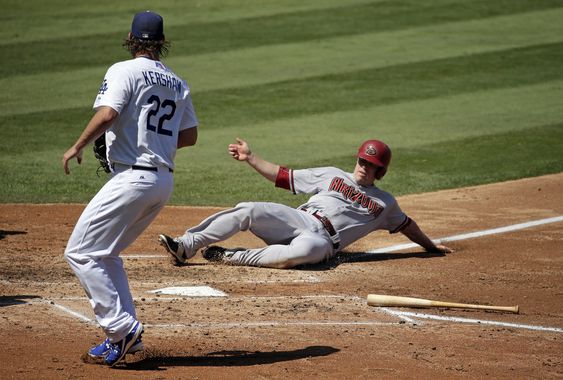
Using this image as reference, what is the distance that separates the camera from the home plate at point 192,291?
7.03m

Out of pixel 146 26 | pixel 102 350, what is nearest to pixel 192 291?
pixel 102 350

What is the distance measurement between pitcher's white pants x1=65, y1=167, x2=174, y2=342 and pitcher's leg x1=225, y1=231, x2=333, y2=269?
252 cm

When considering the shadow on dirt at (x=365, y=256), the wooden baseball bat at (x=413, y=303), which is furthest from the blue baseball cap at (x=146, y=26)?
the shadow on dirt at (x=365, y=256)

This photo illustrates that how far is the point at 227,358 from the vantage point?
5.66 metres

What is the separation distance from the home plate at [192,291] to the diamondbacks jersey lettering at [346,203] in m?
1.20

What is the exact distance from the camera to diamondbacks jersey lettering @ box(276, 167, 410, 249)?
8023 mm

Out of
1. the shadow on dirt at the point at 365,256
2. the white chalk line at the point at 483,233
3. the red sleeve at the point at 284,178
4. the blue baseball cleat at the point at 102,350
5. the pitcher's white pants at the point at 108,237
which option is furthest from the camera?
the white chalk line at the point at 483,233

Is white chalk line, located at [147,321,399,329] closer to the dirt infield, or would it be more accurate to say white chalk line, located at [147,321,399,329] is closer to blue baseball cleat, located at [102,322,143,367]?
the dirt infield

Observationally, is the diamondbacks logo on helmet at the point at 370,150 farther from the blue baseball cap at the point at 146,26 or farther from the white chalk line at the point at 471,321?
the blue baseball cap at the point at 146,26

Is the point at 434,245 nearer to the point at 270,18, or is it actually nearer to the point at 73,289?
the point at 73,289

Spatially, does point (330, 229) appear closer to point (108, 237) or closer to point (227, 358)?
point (227, 358)

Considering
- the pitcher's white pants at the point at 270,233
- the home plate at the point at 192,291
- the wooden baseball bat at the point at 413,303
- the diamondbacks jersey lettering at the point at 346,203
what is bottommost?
the home plate at the point at 192,291

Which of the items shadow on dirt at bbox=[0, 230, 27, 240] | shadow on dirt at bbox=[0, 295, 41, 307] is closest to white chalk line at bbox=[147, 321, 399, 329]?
shadow on dirt at bbox=[0, 295, 41, 307]

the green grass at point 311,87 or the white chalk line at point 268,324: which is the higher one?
the green grass at point 311,87
